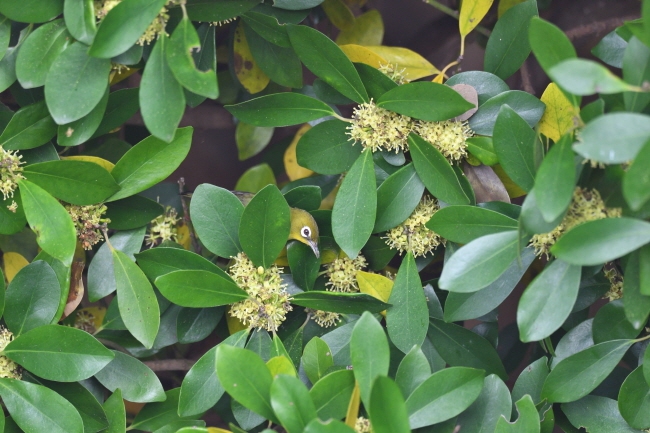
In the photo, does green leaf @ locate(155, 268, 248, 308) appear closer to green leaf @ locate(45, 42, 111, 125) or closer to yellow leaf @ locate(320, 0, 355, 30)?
green leaf @ locate(45, 42, 111, 125)

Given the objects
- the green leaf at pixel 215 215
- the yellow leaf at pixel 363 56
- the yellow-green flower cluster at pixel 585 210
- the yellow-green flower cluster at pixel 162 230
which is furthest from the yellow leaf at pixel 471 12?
the yellow-green flower cluster at pixel 162 230

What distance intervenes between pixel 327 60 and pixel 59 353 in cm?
56

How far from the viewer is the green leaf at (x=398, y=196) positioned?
883 millimetres

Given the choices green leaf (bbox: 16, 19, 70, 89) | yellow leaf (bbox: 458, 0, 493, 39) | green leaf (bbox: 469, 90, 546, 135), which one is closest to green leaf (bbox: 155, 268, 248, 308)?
green leaf (bbox: 16, 19, 70, 89)

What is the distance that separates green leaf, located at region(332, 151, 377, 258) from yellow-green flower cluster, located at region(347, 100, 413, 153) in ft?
0.10

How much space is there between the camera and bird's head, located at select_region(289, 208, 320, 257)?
876 mm

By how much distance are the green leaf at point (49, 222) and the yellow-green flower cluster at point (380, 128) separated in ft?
1.39

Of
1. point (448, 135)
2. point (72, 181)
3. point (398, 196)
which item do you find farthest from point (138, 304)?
point (448, 135)

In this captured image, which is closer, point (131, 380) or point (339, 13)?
point (131, 380)

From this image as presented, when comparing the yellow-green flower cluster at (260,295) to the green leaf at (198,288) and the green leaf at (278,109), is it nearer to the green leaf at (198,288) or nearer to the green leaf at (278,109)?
the green leaf at (198,288)

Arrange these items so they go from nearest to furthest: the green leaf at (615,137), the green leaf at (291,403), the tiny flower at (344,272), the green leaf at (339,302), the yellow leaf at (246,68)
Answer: the green leaf at (615,137) → the green leaf at (291,403) → the green leaf at (339,302) → the tiny flower at (344,272) → the yellow leaf at (246,68)

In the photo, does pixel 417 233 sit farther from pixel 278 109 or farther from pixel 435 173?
pixel 278 109

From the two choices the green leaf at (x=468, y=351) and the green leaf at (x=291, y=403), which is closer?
the green leaf at (x=291, y=403)

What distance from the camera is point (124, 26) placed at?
0.76m
